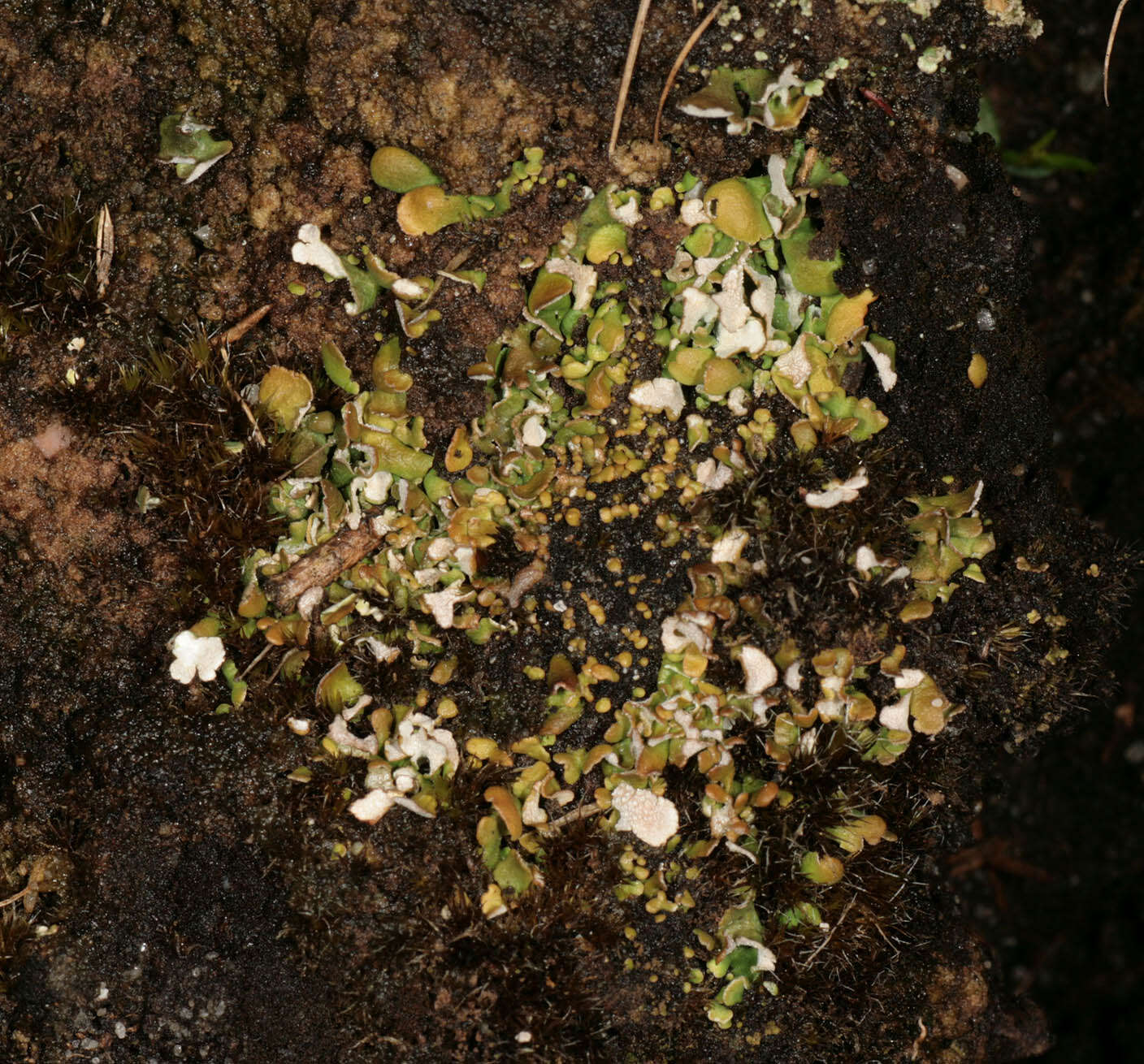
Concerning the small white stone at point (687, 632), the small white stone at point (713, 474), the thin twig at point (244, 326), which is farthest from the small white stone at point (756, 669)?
the thin twig at point (244, 326)

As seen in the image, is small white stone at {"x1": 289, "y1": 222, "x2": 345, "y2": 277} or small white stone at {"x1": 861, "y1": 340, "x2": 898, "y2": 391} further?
small white stone at {"x1": 861, "y1": 340, "x2": 898, "y2": 391}

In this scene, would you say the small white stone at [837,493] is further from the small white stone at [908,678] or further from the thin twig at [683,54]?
the thin twig at [683,54]

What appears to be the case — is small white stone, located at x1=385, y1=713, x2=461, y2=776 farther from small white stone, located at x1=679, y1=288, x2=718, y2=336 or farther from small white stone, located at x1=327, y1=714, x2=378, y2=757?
small white stone, located at x1=679, y1=288, x2=718, y2=336

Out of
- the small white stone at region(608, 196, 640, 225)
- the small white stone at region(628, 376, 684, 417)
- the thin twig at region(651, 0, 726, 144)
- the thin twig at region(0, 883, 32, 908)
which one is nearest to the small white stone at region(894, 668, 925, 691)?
the small white stone at region(628, 376, 684, 417)

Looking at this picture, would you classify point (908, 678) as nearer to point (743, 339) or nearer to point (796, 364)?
point (796, 364)

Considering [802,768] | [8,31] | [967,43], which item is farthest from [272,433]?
[967,43]
